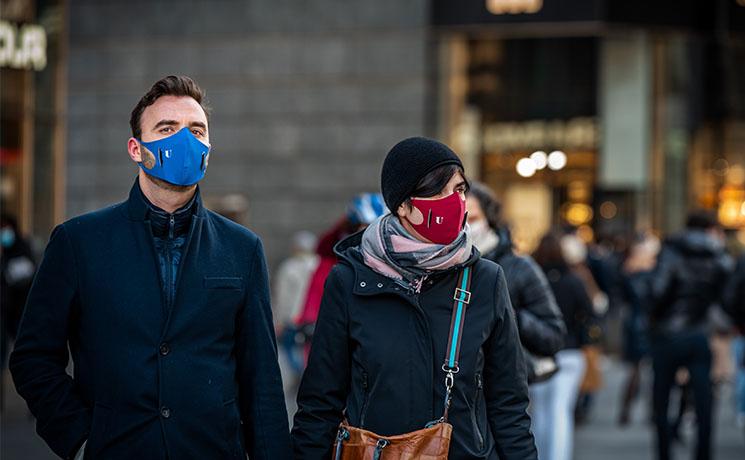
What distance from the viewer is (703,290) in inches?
383

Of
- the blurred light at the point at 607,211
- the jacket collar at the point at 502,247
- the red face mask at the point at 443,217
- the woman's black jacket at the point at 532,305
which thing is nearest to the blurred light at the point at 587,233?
the blurred light at the point at 607,211

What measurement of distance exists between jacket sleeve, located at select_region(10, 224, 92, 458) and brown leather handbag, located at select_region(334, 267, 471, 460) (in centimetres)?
81

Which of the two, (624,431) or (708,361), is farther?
(624,431)

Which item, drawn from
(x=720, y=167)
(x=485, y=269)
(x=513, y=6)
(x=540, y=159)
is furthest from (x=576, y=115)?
(x=485, y=269)

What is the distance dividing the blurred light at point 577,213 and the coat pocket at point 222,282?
52.0 feet

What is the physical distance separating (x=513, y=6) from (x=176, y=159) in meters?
15.6

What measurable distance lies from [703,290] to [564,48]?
10.5 meters

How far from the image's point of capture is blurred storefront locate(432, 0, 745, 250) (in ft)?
64.7

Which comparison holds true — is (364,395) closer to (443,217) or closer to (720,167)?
(443,217)

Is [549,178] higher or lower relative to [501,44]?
lower

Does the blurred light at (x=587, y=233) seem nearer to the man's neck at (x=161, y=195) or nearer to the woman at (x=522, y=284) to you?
the woman at (x=522, y=284)

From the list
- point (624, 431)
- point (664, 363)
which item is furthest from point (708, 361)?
point (624, 431)

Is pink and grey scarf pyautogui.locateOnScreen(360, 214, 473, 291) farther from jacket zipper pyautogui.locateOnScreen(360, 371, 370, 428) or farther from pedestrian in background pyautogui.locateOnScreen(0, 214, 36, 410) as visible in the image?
pedestrian in background pyautogui.locateOnScreen(0, 214, 36, 410)

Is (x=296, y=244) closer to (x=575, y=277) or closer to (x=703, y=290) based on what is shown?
(x=575, y=277)
